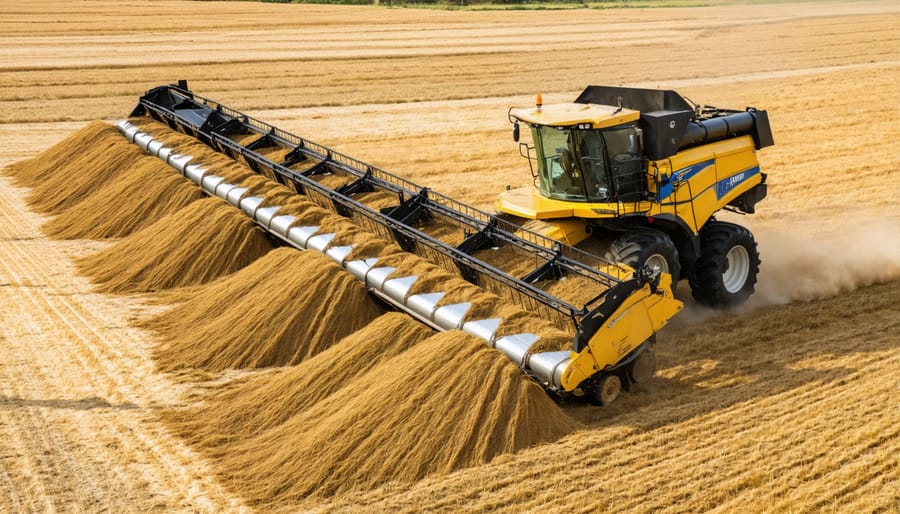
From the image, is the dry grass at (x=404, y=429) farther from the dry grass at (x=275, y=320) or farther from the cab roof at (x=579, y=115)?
the cab roof at (x=579, y=115)

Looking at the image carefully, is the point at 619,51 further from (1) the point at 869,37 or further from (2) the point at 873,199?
(2) the point at 873,199

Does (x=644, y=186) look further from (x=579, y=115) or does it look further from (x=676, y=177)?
(x=579, y=115)

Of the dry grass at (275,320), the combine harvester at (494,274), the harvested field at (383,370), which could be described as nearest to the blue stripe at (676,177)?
the combine harvester at (494,274)

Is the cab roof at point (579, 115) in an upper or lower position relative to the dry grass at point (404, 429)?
upper

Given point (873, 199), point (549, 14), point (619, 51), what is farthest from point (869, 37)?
point (873, 199)

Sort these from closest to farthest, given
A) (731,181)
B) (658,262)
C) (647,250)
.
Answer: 1. (647,250)
2. (658,262)
3. (731,181)

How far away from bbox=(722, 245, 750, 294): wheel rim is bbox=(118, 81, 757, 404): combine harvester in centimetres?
137

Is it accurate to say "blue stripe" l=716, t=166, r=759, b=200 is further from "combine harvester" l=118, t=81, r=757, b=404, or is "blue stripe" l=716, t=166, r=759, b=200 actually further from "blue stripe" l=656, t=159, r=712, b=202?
"combine harvester" l=118, t=81, r=757, b=404

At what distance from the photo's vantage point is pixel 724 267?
10.1 metres

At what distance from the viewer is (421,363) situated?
737cm

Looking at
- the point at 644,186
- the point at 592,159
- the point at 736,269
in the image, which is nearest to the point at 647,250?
the point at 644,186

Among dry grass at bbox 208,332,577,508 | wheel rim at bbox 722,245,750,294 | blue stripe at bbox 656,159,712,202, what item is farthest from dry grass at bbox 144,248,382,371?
wheel rim at bbox 722,245,750,294

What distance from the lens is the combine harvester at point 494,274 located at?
24.2 feet

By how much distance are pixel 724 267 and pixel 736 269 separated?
0.32 m
